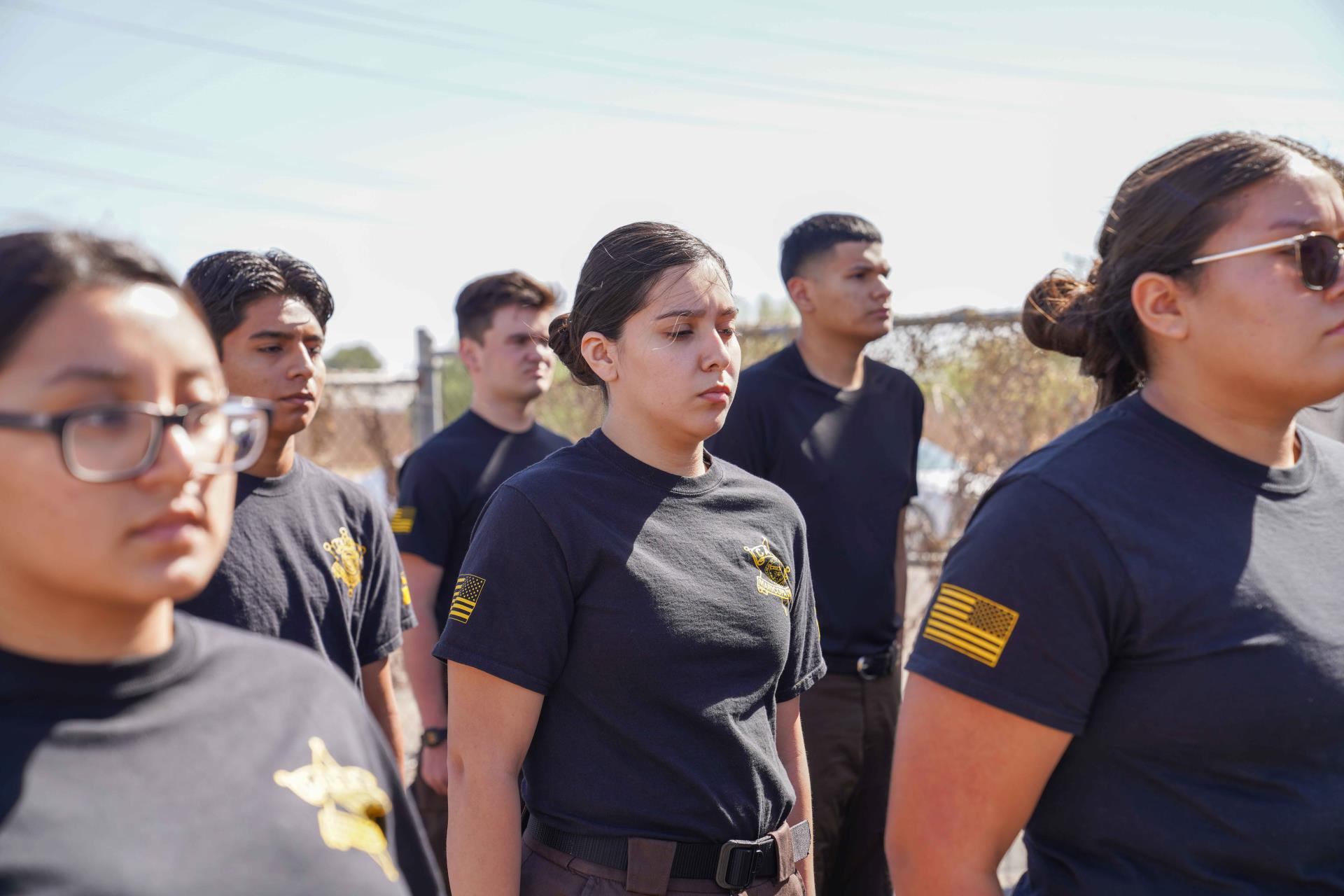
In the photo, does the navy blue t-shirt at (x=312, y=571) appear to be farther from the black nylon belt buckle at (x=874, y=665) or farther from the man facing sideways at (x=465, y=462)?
the black nylon belt buckle at (x=874, y=665)

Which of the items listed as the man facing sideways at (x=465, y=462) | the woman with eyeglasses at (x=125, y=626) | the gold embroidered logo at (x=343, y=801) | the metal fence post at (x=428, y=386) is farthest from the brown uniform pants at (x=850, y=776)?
the metal fence post at (x=428, y=386)

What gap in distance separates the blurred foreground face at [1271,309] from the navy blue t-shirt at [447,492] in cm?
270

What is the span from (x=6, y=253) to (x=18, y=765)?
0.58 metres

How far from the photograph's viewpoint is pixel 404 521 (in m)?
4.31

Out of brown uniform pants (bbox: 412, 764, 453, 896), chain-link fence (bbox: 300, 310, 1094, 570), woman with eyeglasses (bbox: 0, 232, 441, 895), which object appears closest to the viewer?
woman with eyeglasses (bbox: 0, 232, 441, 895)

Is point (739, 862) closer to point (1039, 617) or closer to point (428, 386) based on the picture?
point (1039, 617)

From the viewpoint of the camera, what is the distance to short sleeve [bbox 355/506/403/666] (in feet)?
10.2

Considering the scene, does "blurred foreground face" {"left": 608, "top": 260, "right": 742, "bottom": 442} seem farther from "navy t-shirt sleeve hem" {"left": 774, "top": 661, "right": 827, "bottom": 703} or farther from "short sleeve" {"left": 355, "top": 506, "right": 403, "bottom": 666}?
"short sleeve" {"left": 355, "top": 506, "right": 403, "bottom": 666}

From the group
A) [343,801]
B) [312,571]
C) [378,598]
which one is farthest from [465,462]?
[343,801]

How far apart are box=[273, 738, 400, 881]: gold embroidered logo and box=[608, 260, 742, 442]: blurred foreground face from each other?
1169 mm

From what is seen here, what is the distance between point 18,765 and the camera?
1.18 meters

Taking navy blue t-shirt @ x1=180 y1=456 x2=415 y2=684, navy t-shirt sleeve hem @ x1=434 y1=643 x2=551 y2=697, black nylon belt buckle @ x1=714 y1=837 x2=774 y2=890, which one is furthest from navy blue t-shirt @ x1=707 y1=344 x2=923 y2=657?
navy t-shirt sleeve hem @ x1=434 y1=643 x2=551 y2=697

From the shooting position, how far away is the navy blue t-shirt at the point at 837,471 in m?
3.91

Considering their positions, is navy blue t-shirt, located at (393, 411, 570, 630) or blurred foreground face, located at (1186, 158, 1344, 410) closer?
blurred foreground face, located at (1186, 158, 1344, 410)
